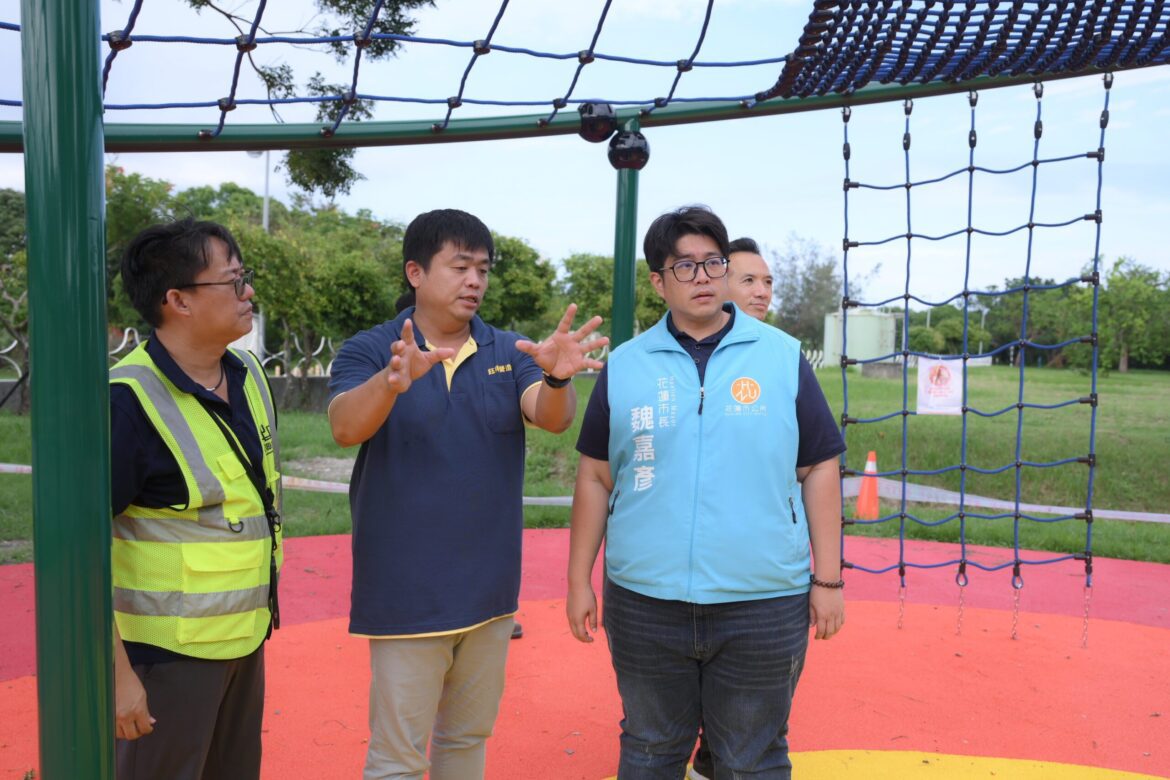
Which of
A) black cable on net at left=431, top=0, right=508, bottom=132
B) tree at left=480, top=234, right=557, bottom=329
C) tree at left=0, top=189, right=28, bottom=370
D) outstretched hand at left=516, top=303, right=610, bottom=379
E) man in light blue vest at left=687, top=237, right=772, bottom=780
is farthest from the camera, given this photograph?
tree at left=480, top=234, right=557, bottom=329

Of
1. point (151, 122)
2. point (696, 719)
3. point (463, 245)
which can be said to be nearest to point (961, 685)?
point (696, 719)

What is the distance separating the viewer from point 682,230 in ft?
7.08

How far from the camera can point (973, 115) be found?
373cm

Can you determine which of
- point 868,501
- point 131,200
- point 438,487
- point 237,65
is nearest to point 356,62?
point 237,65

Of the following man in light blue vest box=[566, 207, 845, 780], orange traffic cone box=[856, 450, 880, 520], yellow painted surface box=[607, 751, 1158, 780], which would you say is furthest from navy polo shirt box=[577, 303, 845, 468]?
orange traffic cone box=[856, 450, 880, 520]

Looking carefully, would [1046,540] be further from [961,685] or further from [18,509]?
[18,509]

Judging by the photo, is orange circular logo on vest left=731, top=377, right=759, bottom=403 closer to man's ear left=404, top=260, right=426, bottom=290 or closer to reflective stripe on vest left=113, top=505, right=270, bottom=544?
man's ear left=404, top=260, right=426, bottom=290

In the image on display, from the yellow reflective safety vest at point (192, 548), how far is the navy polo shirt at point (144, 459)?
13 millimetres

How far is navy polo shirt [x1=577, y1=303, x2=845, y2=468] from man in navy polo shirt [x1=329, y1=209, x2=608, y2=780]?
0.15m

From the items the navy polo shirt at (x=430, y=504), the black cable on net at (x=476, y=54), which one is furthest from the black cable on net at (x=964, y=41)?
the navy polo shirt at (x=430, y=504)

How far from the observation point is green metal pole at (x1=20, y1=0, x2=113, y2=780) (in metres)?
1.26

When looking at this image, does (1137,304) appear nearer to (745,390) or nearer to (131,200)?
(131,200)

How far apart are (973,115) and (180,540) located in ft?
10.8

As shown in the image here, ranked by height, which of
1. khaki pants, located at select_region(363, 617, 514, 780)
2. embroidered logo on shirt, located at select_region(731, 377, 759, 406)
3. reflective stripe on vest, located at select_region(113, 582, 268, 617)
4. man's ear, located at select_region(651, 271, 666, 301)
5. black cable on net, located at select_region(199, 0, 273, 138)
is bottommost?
khaki pants, located at select_region(363, 617, 514, 780)
